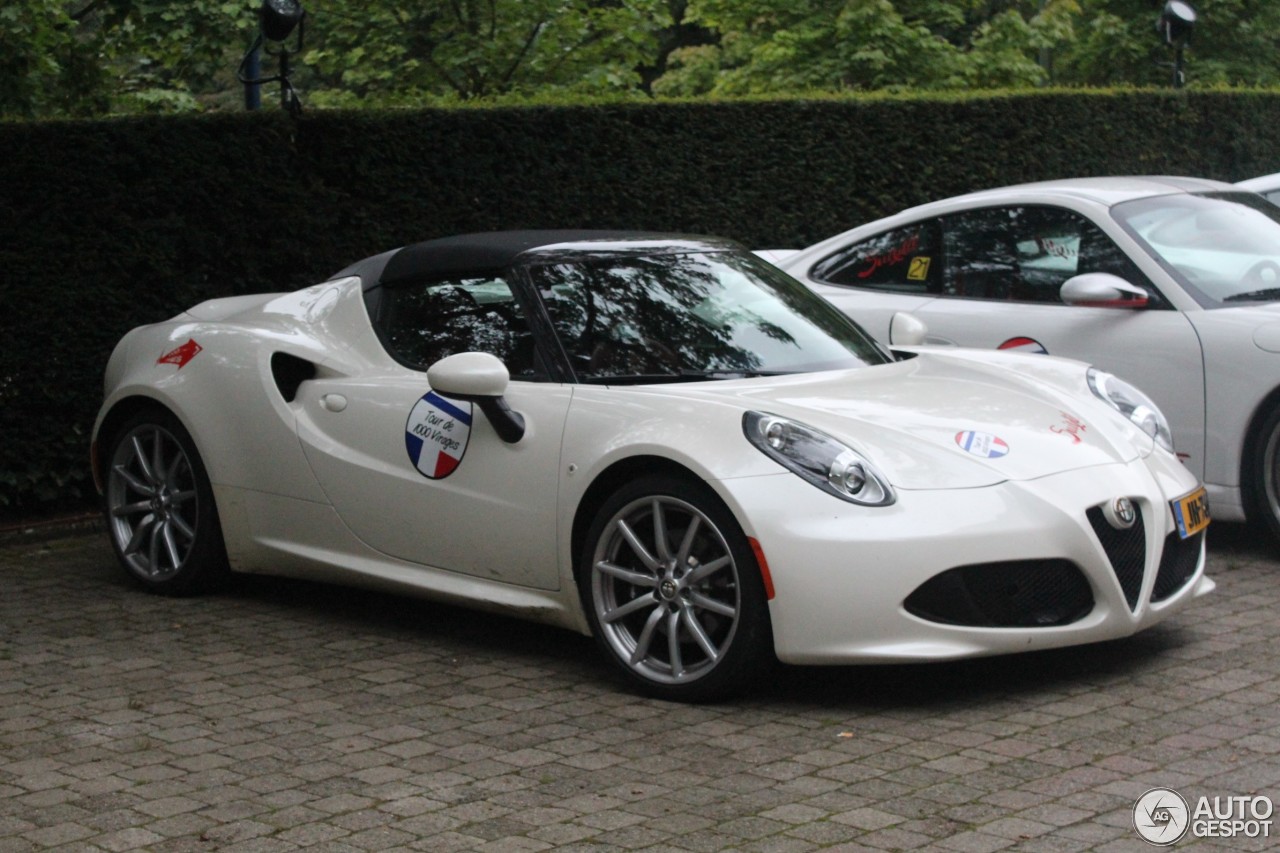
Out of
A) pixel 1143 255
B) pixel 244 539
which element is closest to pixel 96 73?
pixel 244 539

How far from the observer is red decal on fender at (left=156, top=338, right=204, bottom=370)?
697cm

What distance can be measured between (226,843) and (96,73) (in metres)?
9.78

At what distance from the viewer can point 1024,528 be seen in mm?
5082

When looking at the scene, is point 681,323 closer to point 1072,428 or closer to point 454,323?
point 454,323

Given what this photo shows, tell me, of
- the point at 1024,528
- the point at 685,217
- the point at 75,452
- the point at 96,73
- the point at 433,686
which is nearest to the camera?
the point at 1024,528

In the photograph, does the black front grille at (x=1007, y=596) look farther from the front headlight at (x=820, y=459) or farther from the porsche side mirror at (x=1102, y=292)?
the porsche side mirror at (x=1102, y=292)

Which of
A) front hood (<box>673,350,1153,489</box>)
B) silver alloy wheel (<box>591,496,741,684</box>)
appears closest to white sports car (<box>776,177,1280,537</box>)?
front hood (<box>673,350,1153,489</box>)

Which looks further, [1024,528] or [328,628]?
[328,628]

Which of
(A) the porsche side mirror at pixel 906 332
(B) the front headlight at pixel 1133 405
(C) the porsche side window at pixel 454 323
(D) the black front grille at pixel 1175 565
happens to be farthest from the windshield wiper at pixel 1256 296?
(C) the porsche side window at pixel 454 323

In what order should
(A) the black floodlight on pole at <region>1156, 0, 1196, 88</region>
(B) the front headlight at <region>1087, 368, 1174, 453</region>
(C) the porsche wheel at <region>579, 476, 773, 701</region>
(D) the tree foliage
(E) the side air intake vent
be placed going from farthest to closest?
(A) the black floodlight on pole at <region>1156, 0, 1196, 88</region>
(D) the tree foliage
(E) the side air intake vent
(B) the front headlight at <region>1087, 368, 1174, 453</region>
(C) the porsche wheel at <region>579, 476, 773, 701</region>

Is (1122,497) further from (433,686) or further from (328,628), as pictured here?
(328,628)

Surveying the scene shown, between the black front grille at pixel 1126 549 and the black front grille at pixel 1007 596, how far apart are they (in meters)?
0.14

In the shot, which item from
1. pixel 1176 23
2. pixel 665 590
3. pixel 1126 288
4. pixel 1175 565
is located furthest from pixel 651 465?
pixel 1176 23

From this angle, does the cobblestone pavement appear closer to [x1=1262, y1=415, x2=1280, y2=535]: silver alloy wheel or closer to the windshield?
[x1=1262, y1=415, x2=1280, y2=535]: silver alloy wheel
